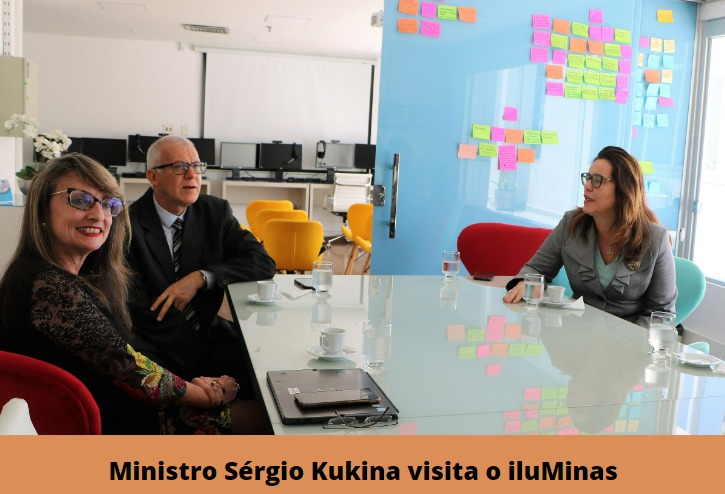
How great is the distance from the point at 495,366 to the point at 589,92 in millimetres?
3140

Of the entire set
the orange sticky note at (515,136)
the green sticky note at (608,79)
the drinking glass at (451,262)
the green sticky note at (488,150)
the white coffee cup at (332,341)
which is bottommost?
the white coffee cup at (332,341)

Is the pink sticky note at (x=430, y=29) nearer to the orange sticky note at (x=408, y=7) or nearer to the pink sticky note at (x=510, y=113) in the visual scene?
the orange sticky note at (x=408, y=7)

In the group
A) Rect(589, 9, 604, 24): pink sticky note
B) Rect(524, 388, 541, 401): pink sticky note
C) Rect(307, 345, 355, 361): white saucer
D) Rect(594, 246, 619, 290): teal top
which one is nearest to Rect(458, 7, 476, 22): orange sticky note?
Rect(589, 9, 604, 24): pink sticky note

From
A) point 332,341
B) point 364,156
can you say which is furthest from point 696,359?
point 364,156

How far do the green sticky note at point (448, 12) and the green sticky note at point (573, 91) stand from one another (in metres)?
0.85

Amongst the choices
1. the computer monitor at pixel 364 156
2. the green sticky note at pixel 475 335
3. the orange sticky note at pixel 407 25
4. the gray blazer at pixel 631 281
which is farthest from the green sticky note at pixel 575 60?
the computer monitor at pixel 364 156

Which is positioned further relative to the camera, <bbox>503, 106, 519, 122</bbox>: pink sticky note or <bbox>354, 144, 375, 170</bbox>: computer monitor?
<bbox>354, 144, 375, 170</bbox>: computer monitor

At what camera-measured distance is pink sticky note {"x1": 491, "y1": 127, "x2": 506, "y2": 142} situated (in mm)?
4285

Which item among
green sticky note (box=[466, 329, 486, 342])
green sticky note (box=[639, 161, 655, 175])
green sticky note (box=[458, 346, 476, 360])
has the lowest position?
green sticky note (box=[458, 346, 476, 360])

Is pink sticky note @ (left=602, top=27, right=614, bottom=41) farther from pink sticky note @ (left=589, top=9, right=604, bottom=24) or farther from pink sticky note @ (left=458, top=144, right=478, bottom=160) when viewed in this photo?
pink sticky note @ (left=458, top=144, right=478, bottom=160)

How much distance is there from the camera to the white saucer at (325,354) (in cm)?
177

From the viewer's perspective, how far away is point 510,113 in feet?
14.2

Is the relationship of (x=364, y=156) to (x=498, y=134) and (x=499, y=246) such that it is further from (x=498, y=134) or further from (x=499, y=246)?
(x=499, y=246)

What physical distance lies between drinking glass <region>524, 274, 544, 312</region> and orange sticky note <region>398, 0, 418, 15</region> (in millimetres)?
2082
